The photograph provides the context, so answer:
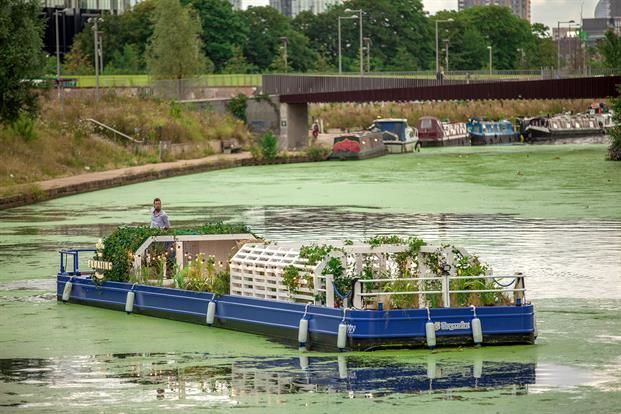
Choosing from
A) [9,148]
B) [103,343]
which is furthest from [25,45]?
[103,343]

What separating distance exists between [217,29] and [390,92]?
65397mm

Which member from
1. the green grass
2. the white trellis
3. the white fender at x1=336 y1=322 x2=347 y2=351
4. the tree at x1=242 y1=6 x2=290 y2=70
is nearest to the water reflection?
the white fender at x1=336 y1=322 x2=347 y2=351

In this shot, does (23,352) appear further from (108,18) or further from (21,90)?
(108,18)

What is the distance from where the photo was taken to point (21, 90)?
6556 centimetres

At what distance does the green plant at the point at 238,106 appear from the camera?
10781 cm

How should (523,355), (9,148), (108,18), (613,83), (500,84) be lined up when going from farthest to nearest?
(108,18)
(500,84)
(613,83)
(9,148)
(523,355)

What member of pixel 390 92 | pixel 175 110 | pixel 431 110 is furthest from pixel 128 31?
pixel 175 110

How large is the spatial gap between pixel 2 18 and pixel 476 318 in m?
41.7

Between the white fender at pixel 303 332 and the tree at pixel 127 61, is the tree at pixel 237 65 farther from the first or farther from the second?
the white fender at pixel 303 332

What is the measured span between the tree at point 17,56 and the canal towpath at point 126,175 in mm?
3408

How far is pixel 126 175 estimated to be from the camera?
240 ft

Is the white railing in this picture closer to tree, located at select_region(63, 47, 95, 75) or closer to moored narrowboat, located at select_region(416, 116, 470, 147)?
moored narrowboat, located at select_region(416, 116, 470, 147)

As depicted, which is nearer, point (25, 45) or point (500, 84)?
point (25, 45)

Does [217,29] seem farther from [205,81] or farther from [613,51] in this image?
[613,51]
